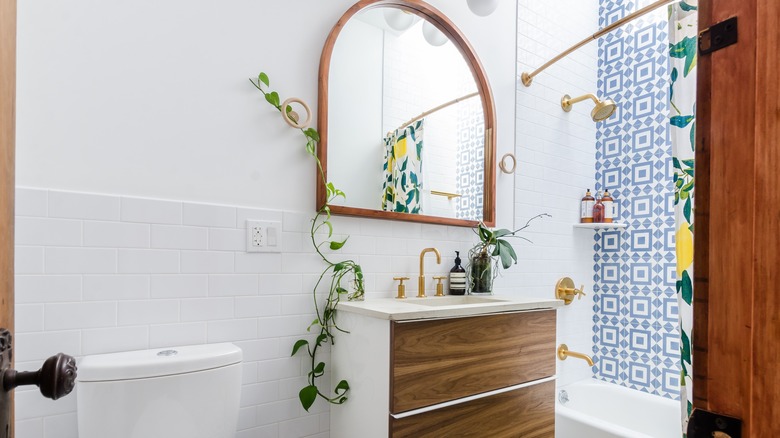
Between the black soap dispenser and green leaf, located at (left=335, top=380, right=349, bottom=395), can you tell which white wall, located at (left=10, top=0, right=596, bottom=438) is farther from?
the black soap dispenser

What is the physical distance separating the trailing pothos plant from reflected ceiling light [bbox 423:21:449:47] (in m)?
0.79

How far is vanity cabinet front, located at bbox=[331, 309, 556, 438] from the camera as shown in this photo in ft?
4.20

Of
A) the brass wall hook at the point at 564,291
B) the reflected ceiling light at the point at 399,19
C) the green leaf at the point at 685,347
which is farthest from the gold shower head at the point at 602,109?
the green leaf at the point at 685,347

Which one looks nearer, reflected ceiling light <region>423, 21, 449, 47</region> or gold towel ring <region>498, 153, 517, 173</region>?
reflected ceiling light <region>423, 21, 449, 47</region>

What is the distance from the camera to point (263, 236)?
1466 mm

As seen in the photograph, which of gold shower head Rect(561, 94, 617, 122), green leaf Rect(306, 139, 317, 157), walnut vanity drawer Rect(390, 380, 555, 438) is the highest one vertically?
gold shower head Rect(561, 94, 617, 122)

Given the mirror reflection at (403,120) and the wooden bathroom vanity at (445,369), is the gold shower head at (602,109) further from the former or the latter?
the wooden bathroom vanity at (445,369)

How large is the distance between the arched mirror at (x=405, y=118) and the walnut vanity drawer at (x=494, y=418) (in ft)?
2.52

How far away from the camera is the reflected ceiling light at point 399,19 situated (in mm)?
1832

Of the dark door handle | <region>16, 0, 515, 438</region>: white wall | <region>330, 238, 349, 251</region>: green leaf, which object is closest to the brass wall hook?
<region>16, 0, 515, 438</region>: white wall

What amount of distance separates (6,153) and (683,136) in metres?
1.59

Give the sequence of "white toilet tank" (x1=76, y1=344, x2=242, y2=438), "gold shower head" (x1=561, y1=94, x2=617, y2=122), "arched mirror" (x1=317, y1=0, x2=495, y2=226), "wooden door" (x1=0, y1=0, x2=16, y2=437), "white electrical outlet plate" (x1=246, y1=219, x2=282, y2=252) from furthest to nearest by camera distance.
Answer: "gold shower head" (x1=561, y1=94, x2=617, y2=122) < "arched mirror" (x1=317, y1=0, x2=495, y2=226) < "white electrical outlet plate" (x1=246, y1=219, x2=282, y2=252) < "white toilet tank" (x1=76, y1=344, x2=242, y2=438) < "wooden door" (x1=0, y1=0, x2=16, y2=437)

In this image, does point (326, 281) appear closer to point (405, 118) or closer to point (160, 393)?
point (160, 393)

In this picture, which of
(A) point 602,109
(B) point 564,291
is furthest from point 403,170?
(B) point 564,291
